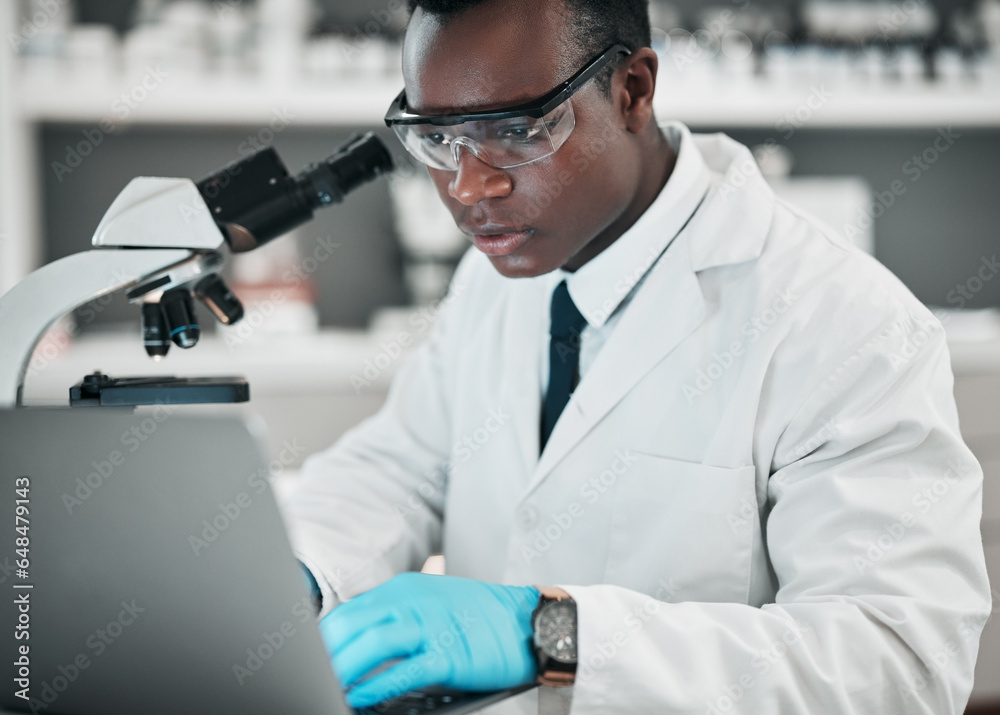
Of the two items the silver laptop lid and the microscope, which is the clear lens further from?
the silver laptop lid

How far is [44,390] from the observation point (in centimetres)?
252

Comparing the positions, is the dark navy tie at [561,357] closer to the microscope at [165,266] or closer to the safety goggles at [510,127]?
the safety goggles at [510,127]

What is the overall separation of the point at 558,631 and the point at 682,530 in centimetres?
36

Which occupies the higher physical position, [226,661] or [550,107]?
[550,107]

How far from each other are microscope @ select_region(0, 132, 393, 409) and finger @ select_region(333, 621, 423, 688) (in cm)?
32

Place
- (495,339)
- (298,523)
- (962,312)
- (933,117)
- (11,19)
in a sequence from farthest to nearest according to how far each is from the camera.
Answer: (962,312) < (933,117) < (11,19) < (495,339) < (298,523)

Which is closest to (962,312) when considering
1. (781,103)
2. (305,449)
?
(781,103)

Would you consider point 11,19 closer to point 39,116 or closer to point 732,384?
A: point 39,116

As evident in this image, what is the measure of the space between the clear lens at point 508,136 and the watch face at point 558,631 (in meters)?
0.54

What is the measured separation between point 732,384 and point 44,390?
216 centimetres

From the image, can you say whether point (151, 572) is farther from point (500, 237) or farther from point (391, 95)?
point (391, 95)

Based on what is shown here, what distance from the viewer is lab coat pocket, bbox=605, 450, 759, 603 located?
1.07m

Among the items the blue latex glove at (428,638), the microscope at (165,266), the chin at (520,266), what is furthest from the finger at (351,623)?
the chin at (520,266)

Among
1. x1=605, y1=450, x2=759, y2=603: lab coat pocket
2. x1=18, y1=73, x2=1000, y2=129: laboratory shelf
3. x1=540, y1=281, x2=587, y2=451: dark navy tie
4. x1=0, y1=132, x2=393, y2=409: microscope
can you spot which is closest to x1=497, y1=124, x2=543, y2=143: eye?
x1=0, y1=132, x2=393, y2=409: microscope
